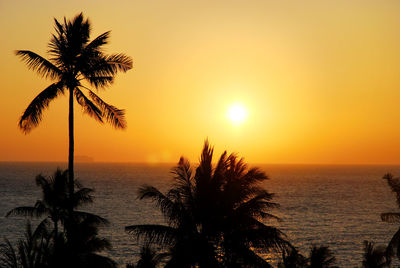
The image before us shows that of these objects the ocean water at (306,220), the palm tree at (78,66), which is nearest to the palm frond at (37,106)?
the palm tree at (78,66)

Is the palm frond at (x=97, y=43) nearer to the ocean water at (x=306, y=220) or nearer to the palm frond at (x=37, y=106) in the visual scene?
the palm frond at (x=37, y=106)

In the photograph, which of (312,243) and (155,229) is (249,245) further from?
(312,243)

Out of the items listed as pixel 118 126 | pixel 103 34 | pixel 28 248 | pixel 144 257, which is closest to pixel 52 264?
pixel 28 248

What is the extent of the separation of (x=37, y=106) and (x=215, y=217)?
823 centimetres

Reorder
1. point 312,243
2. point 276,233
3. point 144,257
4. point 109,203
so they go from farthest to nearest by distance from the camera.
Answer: point 109,203, point 312,243, point 144,257, point 276,233

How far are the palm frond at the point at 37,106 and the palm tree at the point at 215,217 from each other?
16.6 feet

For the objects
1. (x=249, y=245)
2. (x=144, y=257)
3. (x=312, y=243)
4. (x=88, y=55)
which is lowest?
(x=312, y=243)

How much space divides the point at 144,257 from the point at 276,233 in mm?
13523

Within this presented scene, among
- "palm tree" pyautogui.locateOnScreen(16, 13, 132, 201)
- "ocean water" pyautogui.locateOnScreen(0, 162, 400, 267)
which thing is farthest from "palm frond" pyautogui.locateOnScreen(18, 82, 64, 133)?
"ocean water" pyautogui.locateOnScreen(0, 162, 400, 267)

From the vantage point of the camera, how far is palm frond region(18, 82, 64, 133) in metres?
17.3

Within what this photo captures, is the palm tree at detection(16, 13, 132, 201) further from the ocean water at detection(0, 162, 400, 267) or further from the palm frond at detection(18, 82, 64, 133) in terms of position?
the ocean water at detection(0, 162, 400, 267)

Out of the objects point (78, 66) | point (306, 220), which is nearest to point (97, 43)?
point (78, 66)

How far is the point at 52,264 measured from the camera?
12477mm

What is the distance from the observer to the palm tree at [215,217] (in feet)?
54.4
